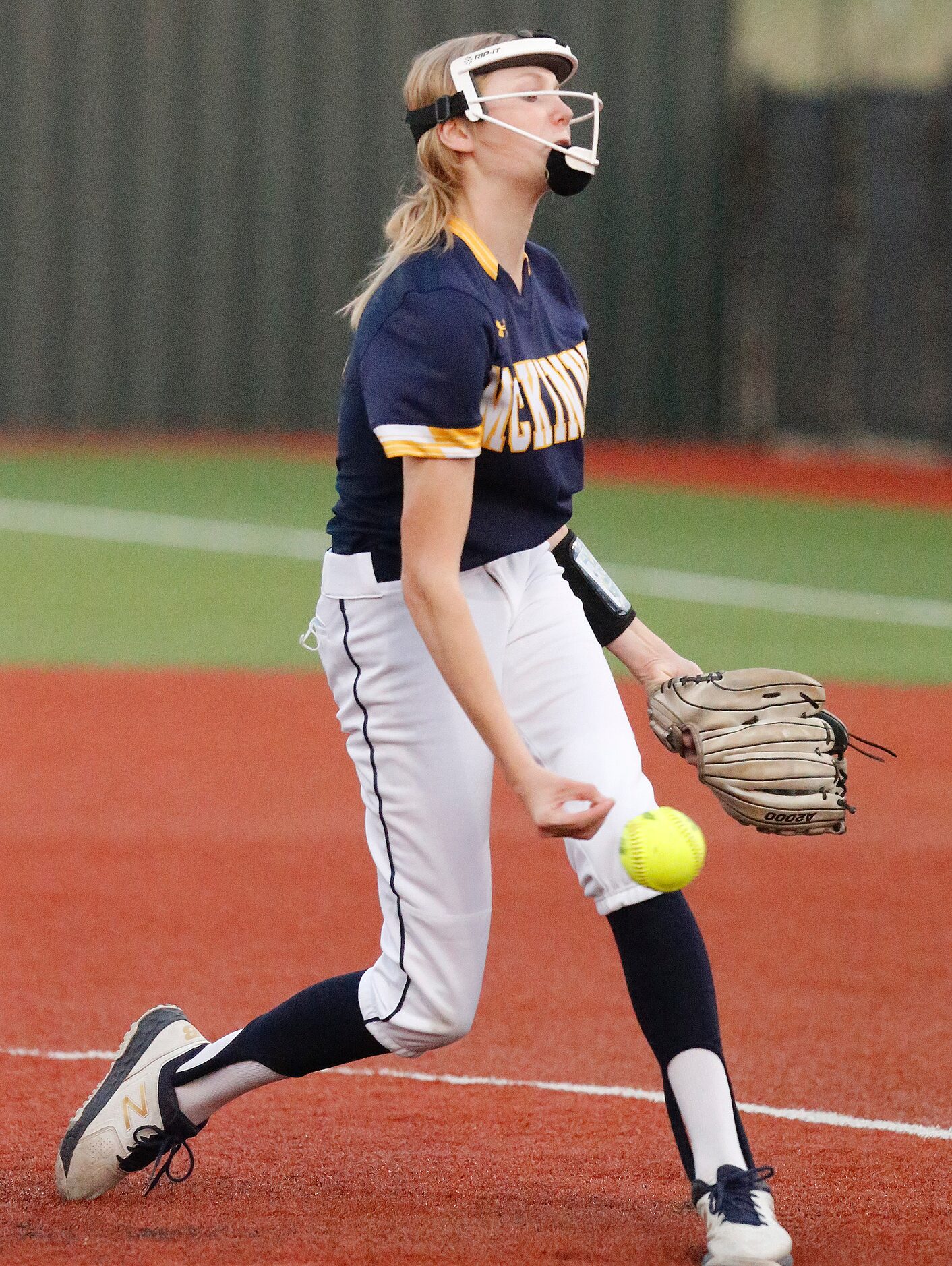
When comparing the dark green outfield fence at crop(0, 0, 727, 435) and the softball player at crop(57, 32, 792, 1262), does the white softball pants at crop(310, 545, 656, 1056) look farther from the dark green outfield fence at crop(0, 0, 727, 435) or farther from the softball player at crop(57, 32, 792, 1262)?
the dark green outfield fence at crop(0, 0, 727, 435)

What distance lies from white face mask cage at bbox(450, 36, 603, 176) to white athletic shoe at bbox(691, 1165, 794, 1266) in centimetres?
168

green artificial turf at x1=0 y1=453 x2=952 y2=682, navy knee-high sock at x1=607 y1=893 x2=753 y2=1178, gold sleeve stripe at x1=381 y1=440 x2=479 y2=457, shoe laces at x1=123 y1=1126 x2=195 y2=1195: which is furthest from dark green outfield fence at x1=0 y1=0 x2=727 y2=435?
navy knee-high sock at x1=607 y1=893 x2=753 y2=1178

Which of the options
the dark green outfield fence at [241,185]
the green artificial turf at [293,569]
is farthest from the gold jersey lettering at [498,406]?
the dark green outfield fence at [241,185]

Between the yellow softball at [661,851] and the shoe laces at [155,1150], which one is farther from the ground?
the yellow softball at [661,851]

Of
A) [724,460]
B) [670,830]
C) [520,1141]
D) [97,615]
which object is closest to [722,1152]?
[670,830]

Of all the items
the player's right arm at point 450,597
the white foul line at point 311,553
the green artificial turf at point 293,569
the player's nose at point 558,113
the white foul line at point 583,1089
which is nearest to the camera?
the player's right arm at point 450,597

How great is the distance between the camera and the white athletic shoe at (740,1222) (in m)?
2.98

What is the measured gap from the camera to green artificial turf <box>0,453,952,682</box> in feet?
32.2

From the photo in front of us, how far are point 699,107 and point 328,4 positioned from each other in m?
4.04

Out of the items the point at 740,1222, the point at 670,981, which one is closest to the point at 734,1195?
the point at 740,1222

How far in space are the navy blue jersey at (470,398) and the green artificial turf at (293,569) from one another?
6.13 m

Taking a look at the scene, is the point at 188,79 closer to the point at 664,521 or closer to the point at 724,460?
the point at 724,460

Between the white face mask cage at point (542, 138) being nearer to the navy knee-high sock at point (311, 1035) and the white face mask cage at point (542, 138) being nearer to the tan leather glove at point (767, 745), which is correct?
the tan leather glove at point (767, 745)

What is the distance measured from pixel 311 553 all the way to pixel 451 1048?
8.68m
